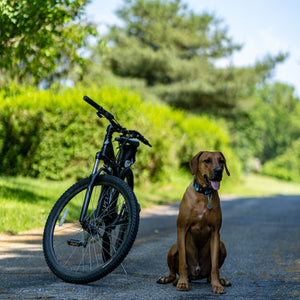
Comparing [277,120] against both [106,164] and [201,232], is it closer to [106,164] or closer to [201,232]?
[106,164]

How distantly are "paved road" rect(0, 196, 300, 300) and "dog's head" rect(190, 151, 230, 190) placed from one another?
3.03ft

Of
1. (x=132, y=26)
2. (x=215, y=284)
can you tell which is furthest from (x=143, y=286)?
(x=132, y=26)

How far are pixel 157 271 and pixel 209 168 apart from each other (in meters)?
1.34

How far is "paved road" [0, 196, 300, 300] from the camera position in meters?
3.68

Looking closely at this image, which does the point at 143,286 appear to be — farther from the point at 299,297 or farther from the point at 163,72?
the point at 163,72

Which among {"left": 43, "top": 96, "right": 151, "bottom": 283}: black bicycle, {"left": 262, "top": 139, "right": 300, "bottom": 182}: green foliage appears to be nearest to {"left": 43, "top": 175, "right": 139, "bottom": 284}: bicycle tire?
{"left": 43, "top": 96, "right": 151, "bottom": 283}: black bicycle

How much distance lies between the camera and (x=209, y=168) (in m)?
4.00

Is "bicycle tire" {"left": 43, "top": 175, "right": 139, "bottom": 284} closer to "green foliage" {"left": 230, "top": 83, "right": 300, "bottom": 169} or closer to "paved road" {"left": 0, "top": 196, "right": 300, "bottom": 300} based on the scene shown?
"paved road" {"left": 0, "top": 196, "right": 300, "bottom": 300}

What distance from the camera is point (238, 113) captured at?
1432 inches

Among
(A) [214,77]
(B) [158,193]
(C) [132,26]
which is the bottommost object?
(B) [158,193]

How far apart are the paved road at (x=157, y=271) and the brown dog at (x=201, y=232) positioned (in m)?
0.13

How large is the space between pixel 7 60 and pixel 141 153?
17.1ft

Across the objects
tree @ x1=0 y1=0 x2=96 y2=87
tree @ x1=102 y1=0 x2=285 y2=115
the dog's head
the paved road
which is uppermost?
tree @ x1=102 y1=0 x2=285 y2=115

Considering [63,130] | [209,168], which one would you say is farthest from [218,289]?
[63,130]
